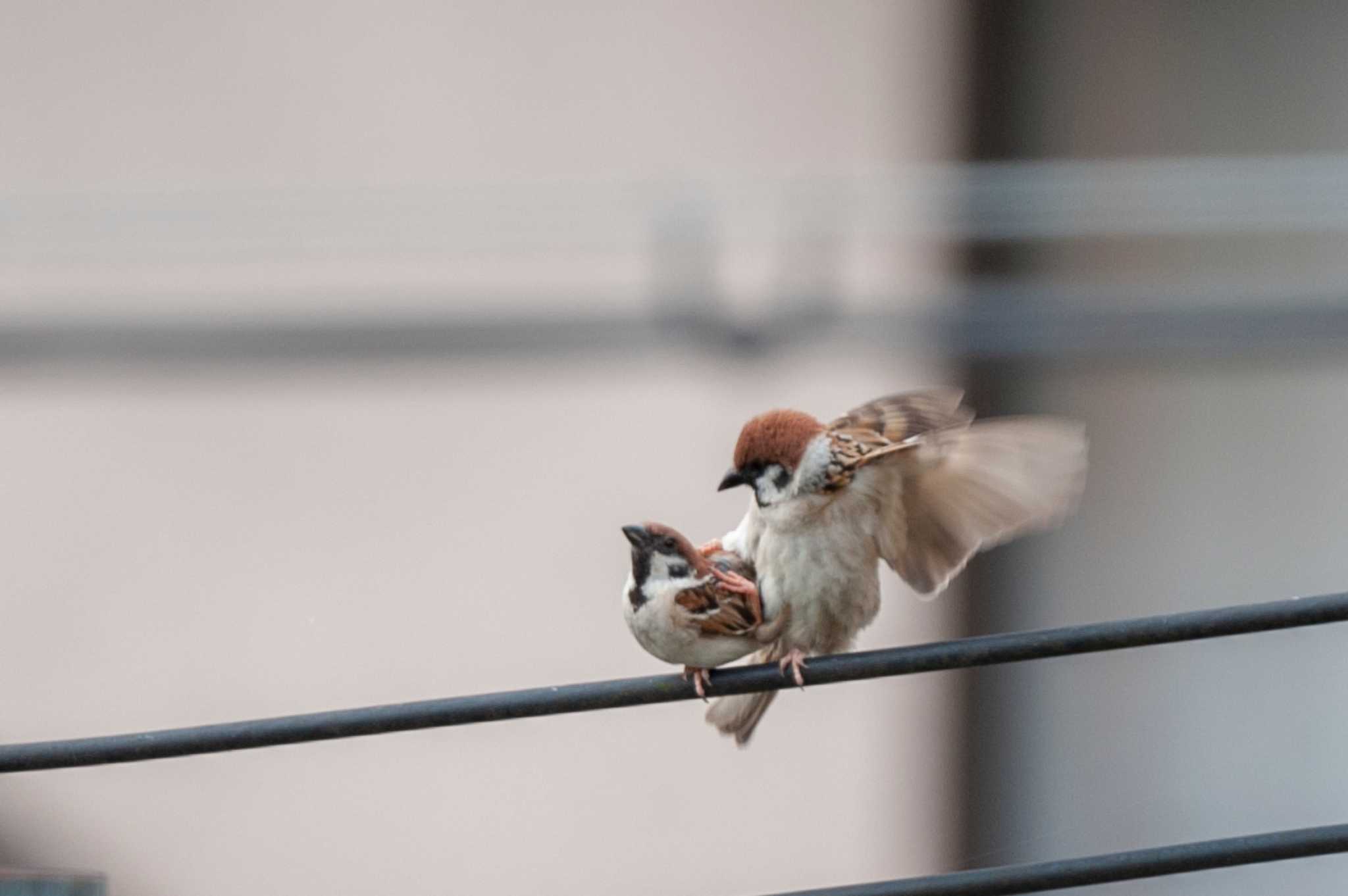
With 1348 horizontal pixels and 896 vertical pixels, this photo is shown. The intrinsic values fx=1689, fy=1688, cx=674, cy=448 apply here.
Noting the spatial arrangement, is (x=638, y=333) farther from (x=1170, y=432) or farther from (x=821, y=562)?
(x=821, y=562)

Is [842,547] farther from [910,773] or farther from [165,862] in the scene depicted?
[165,862]

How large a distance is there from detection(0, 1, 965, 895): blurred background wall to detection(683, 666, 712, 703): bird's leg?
1666 mm

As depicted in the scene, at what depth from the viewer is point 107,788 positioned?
333 centimetres

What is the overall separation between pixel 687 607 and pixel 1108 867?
0.47 metres

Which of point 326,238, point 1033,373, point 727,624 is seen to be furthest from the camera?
point 1033,373

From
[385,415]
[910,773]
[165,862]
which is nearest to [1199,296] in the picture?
[910,773]

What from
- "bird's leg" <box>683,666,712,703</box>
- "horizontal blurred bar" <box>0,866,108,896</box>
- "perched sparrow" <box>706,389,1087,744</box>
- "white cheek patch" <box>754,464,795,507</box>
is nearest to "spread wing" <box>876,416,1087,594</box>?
"perched sparrow" <box>706,389,1087,744</box>

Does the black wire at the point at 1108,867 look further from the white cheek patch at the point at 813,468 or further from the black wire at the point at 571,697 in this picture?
the white cheek patch at the point at 813,468

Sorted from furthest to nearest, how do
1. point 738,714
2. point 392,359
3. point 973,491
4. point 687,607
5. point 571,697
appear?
1. point 392,359
2. point 738,714
3. point 973,491
4. point 687,607
5. point 571,697

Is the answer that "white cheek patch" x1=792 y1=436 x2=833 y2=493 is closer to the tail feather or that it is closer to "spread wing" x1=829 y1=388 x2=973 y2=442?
"spread wing" x1=829 y1=388 x2=973 y2=442

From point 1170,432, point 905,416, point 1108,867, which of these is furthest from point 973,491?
point 1170,432

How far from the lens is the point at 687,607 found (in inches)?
60.9

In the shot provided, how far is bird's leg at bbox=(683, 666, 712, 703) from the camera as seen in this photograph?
4.26 feet

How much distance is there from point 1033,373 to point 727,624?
6.71ft
